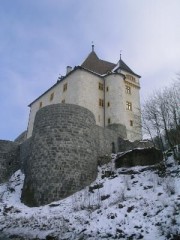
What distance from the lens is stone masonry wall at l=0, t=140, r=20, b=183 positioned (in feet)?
74.5

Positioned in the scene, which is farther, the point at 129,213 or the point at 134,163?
the point at 134,163

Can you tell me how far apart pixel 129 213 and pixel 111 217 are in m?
0.73

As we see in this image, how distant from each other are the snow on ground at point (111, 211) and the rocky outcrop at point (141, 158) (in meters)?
0.76

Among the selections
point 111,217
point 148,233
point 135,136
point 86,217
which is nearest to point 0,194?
point 86,217

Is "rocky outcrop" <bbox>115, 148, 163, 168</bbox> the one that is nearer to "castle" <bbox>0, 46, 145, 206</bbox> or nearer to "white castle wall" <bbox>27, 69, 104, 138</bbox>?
"castle" <bbox>0, 46, 145, 206</bbox>

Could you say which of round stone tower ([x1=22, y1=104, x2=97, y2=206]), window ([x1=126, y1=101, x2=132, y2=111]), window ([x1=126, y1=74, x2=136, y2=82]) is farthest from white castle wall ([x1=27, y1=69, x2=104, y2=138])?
round stone tower ([x1=22, y1=104, x2=97, y2=206])

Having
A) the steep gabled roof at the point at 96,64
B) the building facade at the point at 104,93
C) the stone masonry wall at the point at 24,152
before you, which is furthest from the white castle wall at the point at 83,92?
the stone masonry wall at the point at 24,152

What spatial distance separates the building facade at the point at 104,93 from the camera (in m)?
36.7

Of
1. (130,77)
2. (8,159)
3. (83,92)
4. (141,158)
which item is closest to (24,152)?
(8,159)

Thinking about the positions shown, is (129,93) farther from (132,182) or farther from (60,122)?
(132,182)

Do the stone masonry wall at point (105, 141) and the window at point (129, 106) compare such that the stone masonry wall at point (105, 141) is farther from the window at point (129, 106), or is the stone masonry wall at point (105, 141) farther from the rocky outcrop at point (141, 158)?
the window at point (129, 106)

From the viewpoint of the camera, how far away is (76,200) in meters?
15.1

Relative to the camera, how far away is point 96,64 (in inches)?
1700

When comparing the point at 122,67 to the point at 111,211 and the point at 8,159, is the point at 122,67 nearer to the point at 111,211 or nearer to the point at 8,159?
the point at 8,159
